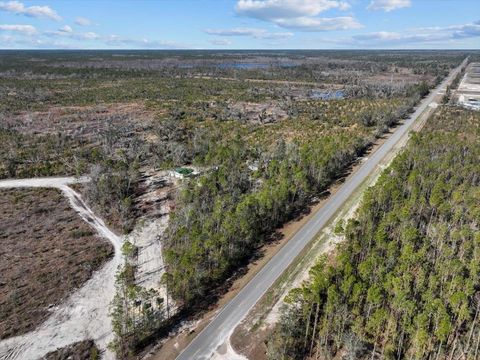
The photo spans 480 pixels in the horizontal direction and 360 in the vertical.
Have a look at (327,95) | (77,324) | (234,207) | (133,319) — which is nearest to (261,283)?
(234,207)

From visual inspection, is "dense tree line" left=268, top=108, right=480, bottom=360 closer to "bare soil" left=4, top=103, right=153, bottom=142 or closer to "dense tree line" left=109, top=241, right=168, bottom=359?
"dense tree line" left=109, top=241, right=168, bottom=359

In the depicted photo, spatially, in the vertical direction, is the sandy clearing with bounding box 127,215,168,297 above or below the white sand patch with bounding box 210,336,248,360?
below

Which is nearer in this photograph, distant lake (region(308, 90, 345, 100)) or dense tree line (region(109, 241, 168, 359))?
dense tree line (region(109, 241, 168, 359))

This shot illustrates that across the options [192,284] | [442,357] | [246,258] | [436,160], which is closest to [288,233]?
[246,258]

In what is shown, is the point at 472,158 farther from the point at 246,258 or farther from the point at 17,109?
the point at 17,109

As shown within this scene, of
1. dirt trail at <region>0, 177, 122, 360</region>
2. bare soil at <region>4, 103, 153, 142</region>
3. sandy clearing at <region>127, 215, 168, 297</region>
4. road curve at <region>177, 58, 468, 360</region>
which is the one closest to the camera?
road curve at <region>177, 58, 468, 360</region>

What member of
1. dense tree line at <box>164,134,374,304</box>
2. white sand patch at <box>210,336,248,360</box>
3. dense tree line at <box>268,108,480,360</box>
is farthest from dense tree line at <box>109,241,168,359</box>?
dense tree line at <box>268,108,480,360</box>

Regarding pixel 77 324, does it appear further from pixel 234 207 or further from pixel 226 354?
pixel 234 207
